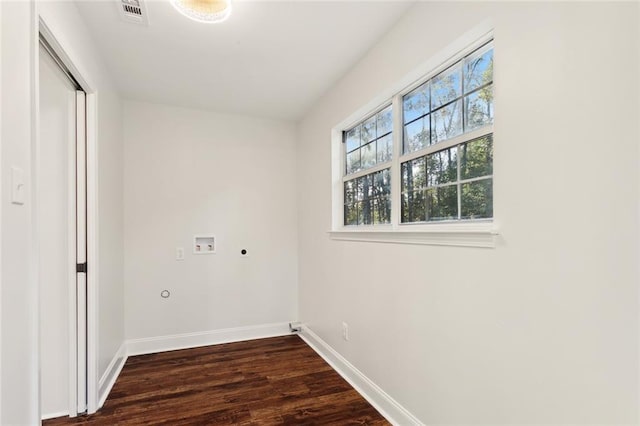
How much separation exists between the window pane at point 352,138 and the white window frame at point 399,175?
5 centimetres

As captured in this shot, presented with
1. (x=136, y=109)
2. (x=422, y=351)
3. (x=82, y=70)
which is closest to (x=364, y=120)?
(x=422, y=351)

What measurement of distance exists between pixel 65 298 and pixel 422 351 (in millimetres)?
2224

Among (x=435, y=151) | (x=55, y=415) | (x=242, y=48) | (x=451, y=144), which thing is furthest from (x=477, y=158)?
(x=55, y=415)

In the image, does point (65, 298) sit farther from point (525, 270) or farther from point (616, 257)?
point (616, 257)

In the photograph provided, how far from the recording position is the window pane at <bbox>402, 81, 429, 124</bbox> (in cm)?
195

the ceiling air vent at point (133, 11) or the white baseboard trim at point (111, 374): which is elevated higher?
the ceiling air vent at point (133, 11)

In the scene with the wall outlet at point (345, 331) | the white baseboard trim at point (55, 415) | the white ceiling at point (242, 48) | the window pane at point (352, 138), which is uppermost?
the white ceiling at point (242, 48)

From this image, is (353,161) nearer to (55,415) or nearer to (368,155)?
(368,155)

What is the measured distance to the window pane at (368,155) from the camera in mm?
2525

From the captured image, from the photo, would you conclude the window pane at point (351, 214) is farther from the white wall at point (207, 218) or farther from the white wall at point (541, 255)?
the white wall at point (207, 218)

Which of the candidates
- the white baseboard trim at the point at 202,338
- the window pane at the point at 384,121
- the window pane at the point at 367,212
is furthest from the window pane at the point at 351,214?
the white baseboard trim at the point at 202,338

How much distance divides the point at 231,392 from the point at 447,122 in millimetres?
2366

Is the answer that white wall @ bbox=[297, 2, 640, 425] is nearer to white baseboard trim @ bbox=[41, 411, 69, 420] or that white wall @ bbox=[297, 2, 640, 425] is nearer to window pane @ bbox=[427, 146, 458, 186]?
window pane @ bbox=[427, 146, 458, 186]

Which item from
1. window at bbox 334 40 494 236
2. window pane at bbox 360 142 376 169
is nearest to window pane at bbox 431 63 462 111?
window at bbox 334 40 494 236
